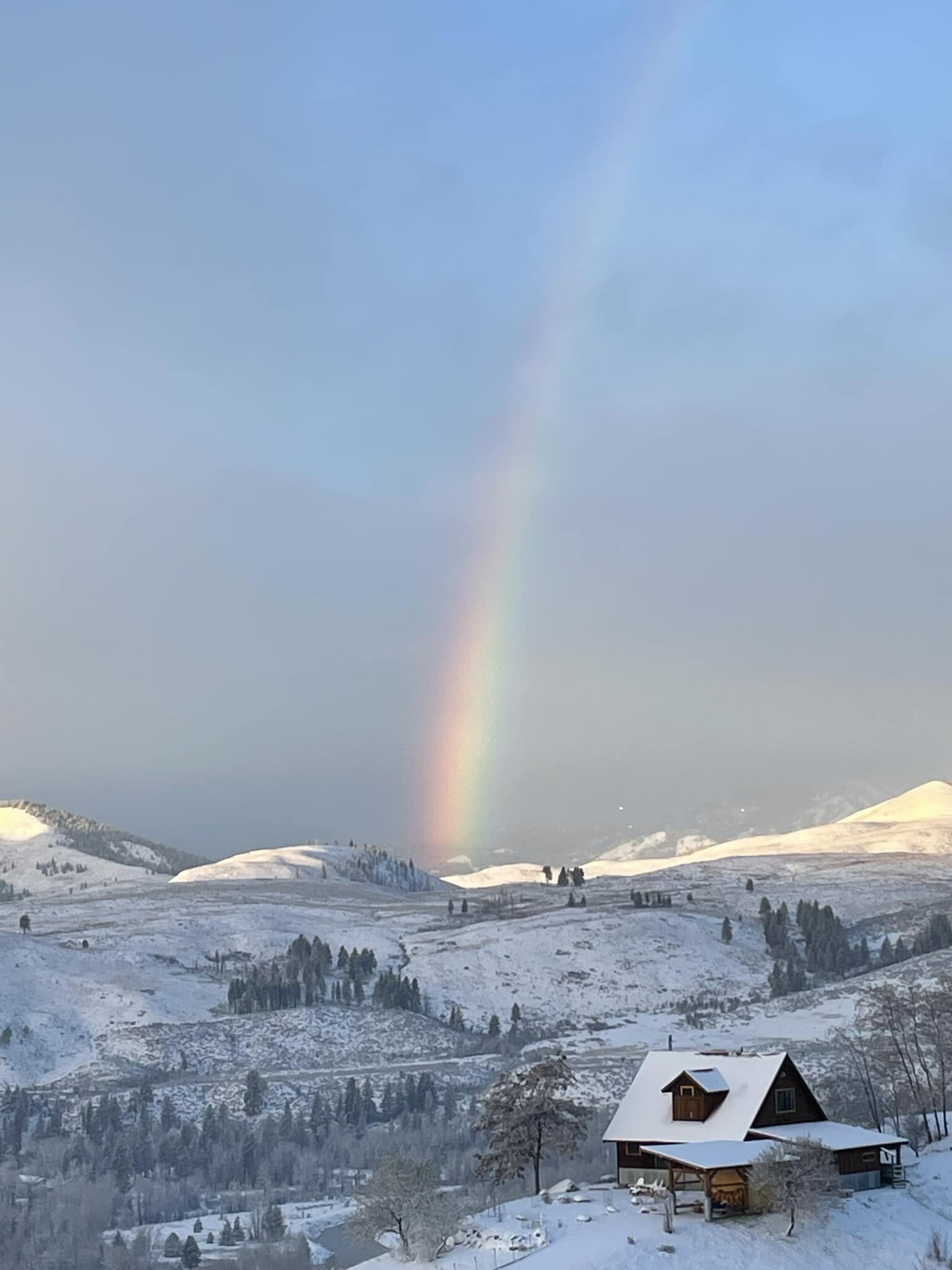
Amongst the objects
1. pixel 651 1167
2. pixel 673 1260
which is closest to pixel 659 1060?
pixel 651 1167

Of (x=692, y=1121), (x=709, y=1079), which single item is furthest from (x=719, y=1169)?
(x=709, y=1079)

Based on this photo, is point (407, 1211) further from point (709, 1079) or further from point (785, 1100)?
point (785, 1100)

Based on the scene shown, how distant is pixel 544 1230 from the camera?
7450cm

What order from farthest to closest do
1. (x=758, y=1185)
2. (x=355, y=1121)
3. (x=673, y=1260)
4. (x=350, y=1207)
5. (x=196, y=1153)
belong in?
(x=355, y=1121)
(x=196, y=1153)
(x=350, y=1207)
(x=758, y=1185)
(x=673, y=1260)

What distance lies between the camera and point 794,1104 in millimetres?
84188

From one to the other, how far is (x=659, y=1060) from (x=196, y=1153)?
93.4m

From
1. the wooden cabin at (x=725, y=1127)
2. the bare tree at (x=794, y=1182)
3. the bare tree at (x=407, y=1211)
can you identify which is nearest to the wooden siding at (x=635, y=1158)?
the wooden cabin at (x=725, y=1127)

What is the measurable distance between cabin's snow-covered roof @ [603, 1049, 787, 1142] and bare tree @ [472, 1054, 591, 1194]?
4.74 meters

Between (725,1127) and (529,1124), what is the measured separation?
1462 centimetres

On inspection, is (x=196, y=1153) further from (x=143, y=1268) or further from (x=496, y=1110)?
(x=496, y=1110)

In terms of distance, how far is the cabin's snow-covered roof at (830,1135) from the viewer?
261ft

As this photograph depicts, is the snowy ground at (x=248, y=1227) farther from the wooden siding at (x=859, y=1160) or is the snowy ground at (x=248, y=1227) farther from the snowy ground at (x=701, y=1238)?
the wooden siding at (x=859, y=1160)

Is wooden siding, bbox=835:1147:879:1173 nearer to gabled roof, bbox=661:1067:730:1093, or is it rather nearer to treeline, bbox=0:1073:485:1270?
gabled roof, bbox=661:1067:730:1093

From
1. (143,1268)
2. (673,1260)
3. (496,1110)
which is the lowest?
(143,1268)
